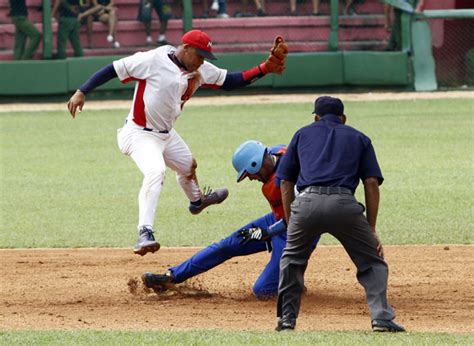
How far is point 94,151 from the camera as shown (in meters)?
17.1

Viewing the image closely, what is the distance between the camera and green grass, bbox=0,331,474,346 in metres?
6.18

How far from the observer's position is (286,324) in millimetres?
6844

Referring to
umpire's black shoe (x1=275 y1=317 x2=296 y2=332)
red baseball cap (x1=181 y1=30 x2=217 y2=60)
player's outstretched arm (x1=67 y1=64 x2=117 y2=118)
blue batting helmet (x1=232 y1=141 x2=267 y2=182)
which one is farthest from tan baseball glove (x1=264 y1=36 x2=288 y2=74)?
umpire's black shoe (x1=275 y1=317 x2=296 y2=332)

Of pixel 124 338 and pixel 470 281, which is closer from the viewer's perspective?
pixel 124 338

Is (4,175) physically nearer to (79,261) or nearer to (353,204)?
(79,261)

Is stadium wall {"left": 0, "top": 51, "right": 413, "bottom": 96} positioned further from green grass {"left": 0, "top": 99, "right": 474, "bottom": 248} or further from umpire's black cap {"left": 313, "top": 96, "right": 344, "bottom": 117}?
umpire's black cap {"left": 313, "top": 96, "right": 344, "bottom": 117}

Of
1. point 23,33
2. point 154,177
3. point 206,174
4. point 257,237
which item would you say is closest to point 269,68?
point 154,177

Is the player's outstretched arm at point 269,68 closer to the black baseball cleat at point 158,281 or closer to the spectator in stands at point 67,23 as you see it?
the black baseball cleat at point 158,281

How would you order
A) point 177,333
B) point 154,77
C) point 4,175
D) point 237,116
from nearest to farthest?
point 177,333
point 154,77
point 4,175
point 237,116

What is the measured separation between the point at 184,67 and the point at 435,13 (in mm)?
14261

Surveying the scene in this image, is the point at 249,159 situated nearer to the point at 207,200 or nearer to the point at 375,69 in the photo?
the point at 207,200

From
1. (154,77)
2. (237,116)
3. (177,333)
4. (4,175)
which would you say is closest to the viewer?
(177,333)

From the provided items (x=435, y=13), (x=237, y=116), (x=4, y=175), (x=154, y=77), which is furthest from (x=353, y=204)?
(x=435, y=13)

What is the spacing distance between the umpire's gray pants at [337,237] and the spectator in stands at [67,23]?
54.6 feet
